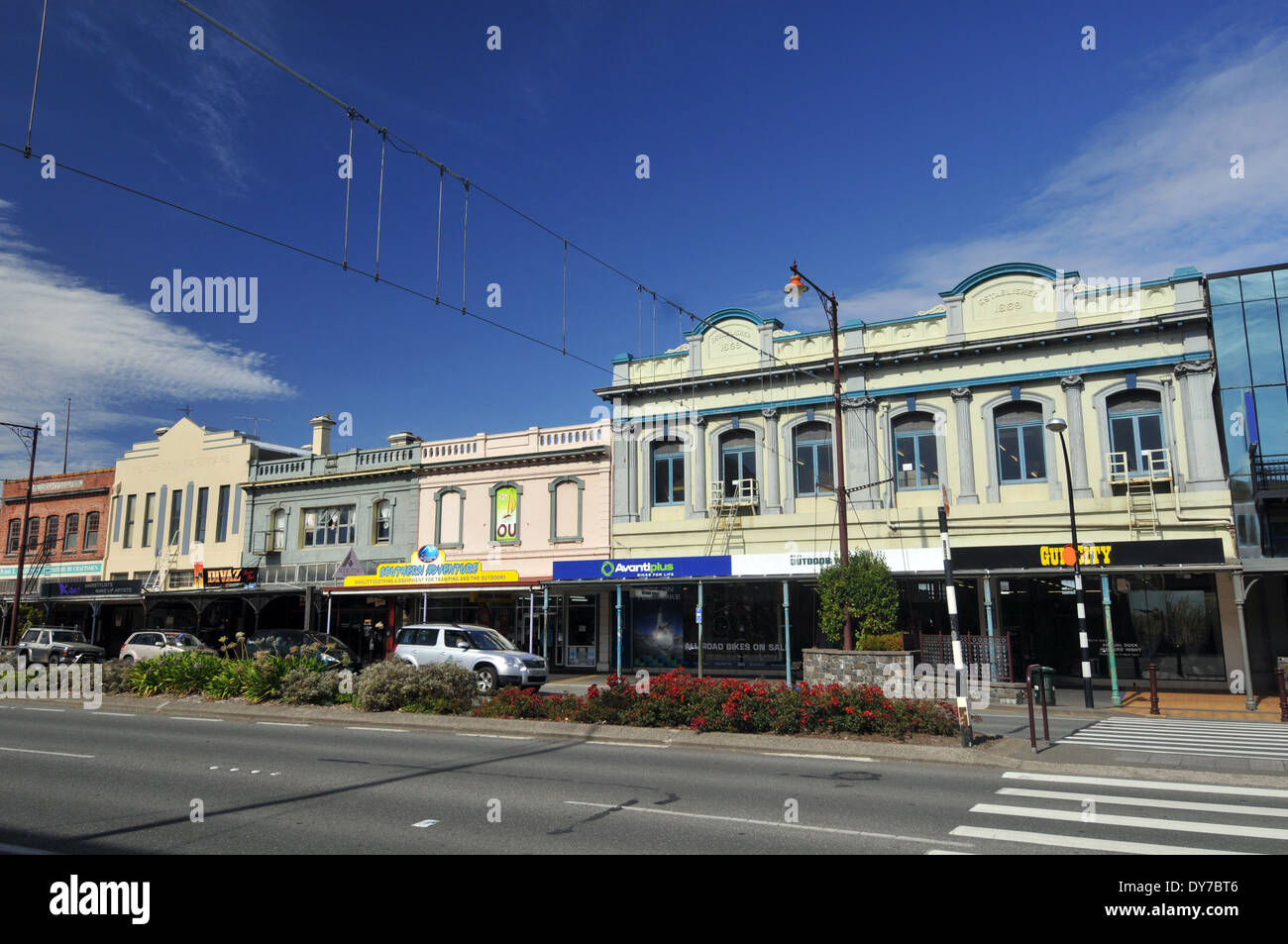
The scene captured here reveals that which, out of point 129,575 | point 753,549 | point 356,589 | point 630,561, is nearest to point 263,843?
point 630,561

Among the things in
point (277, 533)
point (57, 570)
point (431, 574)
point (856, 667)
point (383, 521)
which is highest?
point (383, 521)

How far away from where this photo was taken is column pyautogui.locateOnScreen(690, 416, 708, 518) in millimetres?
29531

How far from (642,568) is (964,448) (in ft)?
33.5

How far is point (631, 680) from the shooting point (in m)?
17.7

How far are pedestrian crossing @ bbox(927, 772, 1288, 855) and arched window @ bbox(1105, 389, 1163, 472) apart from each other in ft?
51.3

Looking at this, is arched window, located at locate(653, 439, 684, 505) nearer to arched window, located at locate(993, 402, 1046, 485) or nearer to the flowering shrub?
arched window, located at locate(993, 402, 1046, 485)

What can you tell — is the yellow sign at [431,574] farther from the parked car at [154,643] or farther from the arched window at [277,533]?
the arched window at [277,533]

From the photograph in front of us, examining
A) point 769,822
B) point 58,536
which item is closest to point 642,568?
point 769,822

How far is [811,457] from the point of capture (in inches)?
1123

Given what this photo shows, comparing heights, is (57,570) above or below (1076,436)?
below

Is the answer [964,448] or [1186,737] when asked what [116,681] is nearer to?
[1186,737]

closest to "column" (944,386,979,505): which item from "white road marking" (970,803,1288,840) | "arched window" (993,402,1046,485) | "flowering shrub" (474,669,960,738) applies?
"arched window" (993,402,1046,485)

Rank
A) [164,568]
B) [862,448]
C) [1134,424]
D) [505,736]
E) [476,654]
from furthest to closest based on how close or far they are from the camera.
Answer: [164,568]
[862,448]
[1134,424]
[476,654]
[505,736]

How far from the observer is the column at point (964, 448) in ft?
85.0
